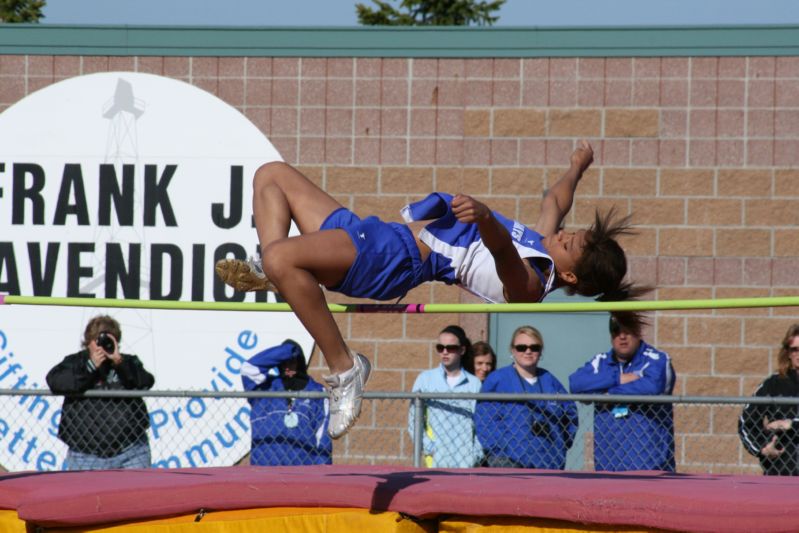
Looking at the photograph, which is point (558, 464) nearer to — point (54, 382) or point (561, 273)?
point (561, 273)

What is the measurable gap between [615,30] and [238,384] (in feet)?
12.5

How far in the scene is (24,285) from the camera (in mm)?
9453

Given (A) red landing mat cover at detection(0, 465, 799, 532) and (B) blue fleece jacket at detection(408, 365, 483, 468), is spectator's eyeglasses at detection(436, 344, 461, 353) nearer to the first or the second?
(B) blue fleece jacket at detection(408, 365, 483, 468)

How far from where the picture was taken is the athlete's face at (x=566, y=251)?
17.2ft

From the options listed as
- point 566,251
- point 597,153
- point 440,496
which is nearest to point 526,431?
point 566,251

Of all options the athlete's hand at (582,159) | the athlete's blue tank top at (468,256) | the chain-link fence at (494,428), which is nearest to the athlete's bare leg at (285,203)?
the athlete's blue tank top at (468,256)

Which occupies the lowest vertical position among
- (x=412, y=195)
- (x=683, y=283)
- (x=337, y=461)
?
(x=337, y=461)

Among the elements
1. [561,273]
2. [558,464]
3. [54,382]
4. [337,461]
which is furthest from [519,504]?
[337,461]

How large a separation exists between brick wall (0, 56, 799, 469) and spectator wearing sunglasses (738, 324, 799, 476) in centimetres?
164

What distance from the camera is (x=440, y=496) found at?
16.1ft

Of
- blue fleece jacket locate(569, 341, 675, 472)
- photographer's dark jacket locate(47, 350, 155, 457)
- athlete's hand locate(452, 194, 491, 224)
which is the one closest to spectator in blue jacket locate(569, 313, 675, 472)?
blue fleece jacket locate(569, 341, 675, 472)

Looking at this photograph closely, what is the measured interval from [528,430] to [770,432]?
1314 millimetres

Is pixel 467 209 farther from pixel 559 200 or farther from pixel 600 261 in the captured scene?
pixel 559 200

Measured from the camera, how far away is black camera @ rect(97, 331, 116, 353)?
7.37 metres
